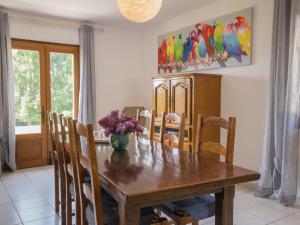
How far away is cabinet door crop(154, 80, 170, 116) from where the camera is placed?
407 centimetres

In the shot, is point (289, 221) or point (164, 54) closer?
point (289, 221)

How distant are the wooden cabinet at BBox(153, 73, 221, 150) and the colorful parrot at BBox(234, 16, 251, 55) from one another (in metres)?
0.55

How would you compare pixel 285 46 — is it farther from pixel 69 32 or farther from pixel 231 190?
pixel 69 32

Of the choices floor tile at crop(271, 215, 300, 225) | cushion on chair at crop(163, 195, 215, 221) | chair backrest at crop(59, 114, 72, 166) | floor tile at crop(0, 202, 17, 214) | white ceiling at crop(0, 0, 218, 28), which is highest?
white ceiling at crop(0, 0, 218, 28)

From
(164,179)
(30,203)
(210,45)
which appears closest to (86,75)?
(210,45)

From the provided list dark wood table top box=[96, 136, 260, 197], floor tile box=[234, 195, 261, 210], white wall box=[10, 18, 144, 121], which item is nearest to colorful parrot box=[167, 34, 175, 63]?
white wall box=[10, 18, 144, 121]

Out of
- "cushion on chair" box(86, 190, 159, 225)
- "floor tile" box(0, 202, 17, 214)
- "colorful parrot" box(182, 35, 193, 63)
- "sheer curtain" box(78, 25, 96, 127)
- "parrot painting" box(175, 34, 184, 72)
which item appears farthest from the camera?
"sheer curtain" box(78, 25, 96, 127)

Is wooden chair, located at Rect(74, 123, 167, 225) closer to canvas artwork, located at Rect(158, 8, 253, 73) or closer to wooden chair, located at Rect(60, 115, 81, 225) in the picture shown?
wooden chair, located at Rect(60, 115, 81, 225)

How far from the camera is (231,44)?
366 cm

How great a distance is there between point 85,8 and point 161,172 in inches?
134

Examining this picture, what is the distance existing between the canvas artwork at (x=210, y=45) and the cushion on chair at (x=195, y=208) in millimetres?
2251

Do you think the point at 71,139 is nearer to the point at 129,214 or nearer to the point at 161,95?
A: the point at 129,214

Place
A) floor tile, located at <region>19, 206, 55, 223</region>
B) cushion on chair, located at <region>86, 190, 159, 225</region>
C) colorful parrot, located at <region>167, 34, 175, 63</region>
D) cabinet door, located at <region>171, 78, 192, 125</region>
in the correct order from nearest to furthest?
cushion on chair, located at <region>86, 190, 159, 225</region>, floor tile, located at <region>19, 206, 55, 223</region>, cabinet door, located at <region>171, 78, 192, 125</region>, colorful parrot, located at <region>167, 34, 175, 63</region>

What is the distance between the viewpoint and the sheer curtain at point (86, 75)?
4863 mm
